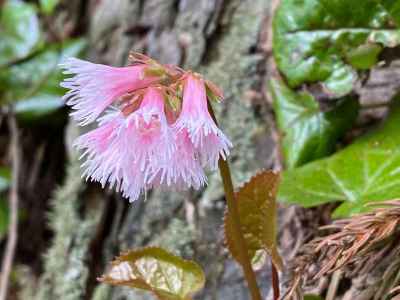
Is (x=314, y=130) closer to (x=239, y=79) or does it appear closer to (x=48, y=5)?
(x=239, y=79)

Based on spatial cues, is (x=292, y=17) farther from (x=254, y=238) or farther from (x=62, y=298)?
(x=62, y=298)

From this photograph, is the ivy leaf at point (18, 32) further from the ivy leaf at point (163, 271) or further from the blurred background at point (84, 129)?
the ivy leaf at point (163, 271)

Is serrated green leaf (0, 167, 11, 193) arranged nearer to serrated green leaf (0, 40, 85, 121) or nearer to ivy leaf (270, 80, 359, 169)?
serrated green leaf (0, 40, 85, 121)

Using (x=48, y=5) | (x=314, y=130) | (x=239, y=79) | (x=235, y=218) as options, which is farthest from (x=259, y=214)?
(x=48, y=5)

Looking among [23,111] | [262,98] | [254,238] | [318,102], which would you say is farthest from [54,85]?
[254,238]

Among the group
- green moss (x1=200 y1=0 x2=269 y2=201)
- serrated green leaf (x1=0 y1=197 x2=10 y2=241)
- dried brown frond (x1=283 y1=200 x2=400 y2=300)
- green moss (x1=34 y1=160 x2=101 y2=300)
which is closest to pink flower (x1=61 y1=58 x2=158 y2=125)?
dried brown frond (x1=283 y1=200 x2=400 y2=300)

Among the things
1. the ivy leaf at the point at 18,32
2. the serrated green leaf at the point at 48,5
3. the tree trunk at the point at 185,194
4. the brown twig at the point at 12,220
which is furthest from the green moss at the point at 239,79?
the ivy leaf at the point at 18,32
